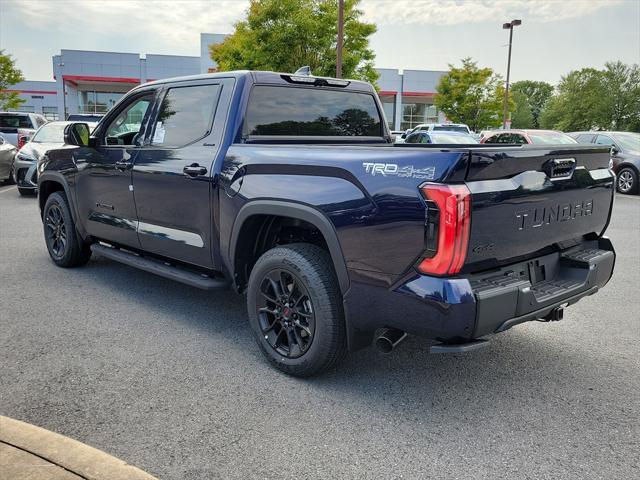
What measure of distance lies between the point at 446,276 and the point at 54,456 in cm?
192

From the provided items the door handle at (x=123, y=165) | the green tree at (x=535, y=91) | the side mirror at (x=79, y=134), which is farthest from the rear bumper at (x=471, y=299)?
the green tree at (x=535, y=91)

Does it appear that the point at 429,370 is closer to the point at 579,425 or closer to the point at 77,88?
the point at 579,425

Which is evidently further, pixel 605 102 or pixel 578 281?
pixel 605 102

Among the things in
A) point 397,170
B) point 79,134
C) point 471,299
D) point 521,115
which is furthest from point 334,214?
point 521,115

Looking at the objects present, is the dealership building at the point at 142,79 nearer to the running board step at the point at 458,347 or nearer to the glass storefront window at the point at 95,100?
the glass storefront window at the point at 95,100

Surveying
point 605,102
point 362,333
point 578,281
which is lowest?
point 362,333

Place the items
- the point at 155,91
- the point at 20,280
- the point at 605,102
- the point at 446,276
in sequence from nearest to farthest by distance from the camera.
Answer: the point at 446,276
the point at 155,91
the point at 20,280
the point at 605,102

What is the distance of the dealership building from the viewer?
51312mm

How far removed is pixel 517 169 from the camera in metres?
2.91

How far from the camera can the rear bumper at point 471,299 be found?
270 cm

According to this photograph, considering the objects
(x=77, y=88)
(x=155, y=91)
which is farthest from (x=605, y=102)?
(x=155, y=91)

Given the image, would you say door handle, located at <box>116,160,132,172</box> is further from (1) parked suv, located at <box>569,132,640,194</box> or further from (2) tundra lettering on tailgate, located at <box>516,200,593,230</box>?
(1) parked suv, located at <box>569,132,640,194</box>

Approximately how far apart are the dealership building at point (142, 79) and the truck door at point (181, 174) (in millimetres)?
46662

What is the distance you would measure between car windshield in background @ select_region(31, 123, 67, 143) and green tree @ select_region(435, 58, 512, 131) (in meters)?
37.5
